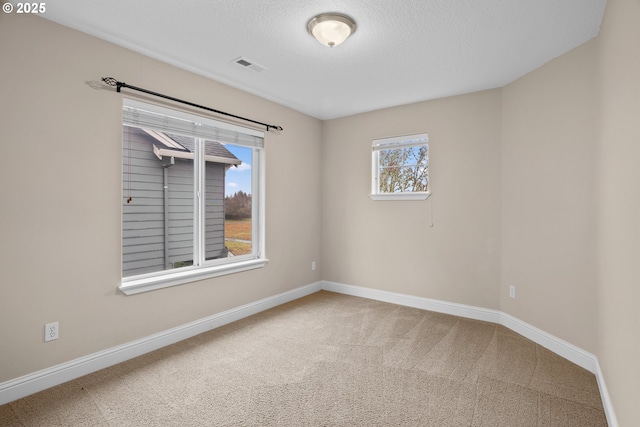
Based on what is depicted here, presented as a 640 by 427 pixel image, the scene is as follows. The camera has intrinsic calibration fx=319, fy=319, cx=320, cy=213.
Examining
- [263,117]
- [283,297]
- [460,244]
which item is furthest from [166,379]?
[460,244]

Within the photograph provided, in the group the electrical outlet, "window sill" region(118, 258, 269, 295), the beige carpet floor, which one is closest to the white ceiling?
"window sill" region(118, 258, 269, 295)

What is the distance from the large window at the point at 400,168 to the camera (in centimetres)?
390

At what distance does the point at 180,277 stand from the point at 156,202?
0.72m

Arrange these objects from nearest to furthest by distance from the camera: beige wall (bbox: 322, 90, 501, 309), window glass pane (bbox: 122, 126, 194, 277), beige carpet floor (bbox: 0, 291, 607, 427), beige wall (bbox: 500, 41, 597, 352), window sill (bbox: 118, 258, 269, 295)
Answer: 1. beige carpet floor (bbox: 0, 291, 607, 427)
2. beige wall (bbox: 500, 41, 597, 352)
3. window sill (bbox: 118, 258, 269, 295)
4. window glass pane (bbox: 122, 126, 194, 277)
5. beige wall (bbox: 322, 90, 501, 309)

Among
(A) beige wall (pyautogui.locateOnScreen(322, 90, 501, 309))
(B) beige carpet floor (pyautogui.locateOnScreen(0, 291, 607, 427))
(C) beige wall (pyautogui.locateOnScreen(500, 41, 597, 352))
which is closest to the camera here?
(B) beige carpet floor (pyautogui.locateOnScreen(0, 291, 607, 427))

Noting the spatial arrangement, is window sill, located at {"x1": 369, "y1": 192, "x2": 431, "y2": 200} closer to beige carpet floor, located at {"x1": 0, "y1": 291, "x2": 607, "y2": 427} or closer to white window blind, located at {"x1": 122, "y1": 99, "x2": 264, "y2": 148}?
beige carpet floor, located at {"x1": 0, "y1": 291, "x2": 607, "y2": 427}

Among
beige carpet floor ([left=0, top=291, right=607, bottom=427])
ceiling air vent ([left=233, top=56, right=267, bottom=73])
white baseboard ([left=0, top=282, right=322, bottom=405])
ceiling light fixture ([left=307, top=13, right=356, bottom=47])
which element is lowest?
beige carpet floor ([left=0, top=291, right=607, bottom=427])

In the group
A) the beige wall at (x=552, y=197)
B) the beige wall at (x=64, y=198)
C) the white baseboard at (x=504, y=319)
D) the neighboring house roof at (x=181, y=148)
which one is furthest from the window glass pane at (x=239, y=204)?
the beige wall at (x=552, y=197)

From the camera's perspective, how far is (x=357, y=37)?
2391 mm

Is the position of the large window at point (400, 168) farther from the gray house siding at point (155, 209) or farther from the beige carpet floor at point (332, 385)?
the gray house siding at point (155, 209)

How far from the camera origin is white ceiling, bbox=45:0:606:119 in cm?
203

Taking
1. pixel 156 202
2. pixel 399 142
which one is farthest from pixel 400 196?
pixel 156 202

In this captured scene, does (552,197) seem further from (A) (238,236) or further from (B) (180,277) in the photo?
(B) (180,277)

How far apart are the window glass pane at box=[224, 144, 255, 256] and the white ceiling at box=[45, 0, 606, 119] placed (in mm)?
795
